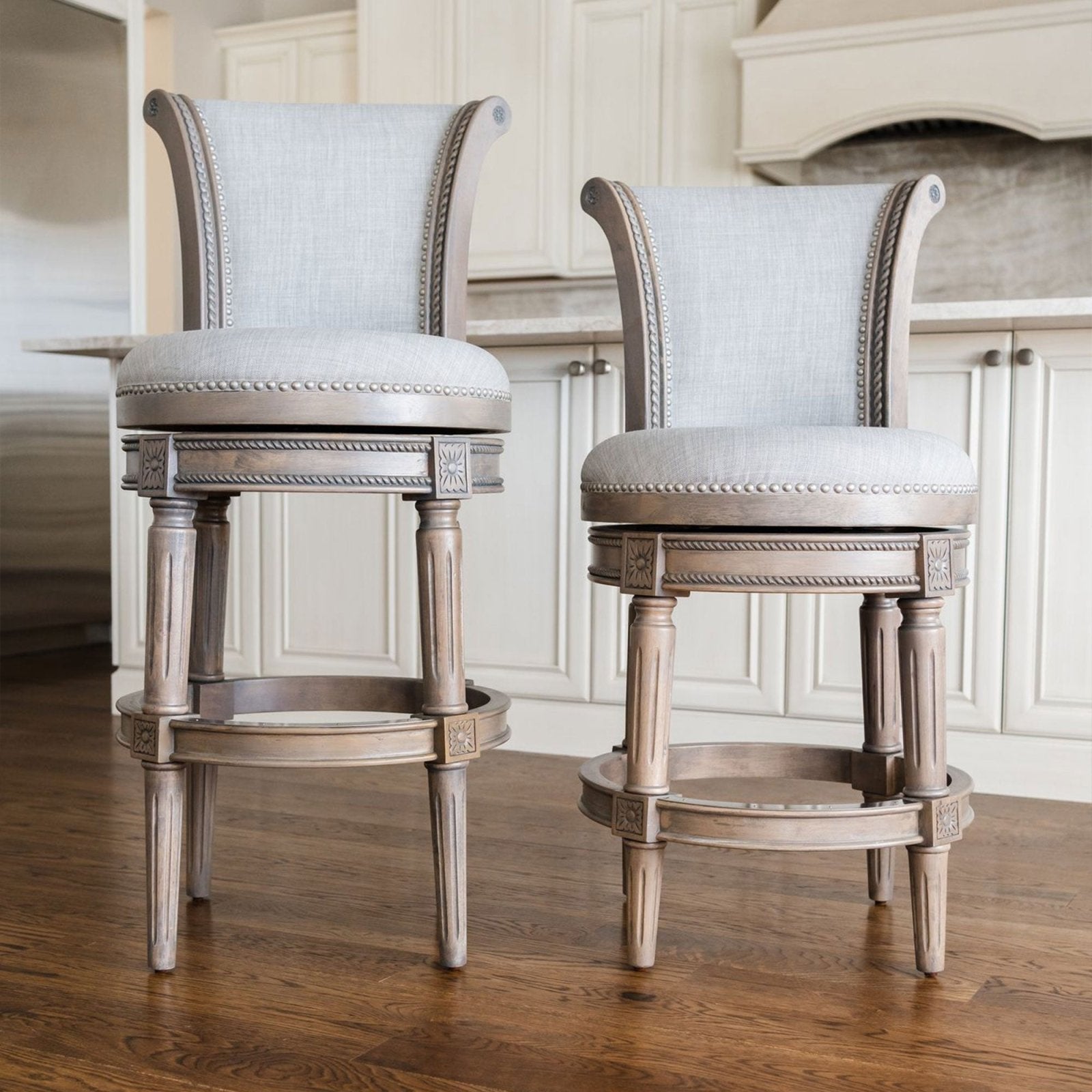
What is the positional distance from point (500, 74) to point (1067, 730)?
2.88m

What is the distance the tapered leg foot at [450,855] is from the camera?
141 centimetres

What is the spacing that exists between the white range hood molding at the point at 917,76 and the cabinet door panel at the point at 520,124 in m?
0.67

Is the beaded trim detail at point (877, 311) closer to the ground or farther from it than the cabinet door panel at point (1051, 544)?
farther from it

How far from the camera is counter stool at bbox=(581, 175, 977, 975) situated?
1.32m

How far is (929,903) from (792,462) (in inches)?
18.9

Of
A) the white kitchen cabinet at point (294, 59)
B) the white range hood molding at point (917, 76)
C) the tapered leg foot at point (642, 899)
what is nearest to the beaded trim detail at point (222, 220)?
the tapered leg foot at point (642, 899)

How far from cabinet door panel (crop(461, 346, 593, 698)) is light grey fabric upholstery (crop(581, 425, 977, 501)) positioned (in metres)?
1.25

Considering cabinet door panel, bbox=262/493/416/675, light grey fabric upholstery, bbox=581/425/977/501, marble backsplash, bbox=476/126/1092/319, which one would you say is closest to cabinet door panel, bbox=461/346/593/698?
cabinet door panel, bbox=262/493/416/675

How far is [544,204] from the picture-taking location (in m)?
4.30

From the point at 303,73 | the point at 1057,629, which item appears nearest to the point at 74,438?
the point at 303,73

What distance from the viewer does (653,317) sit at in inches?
60.6

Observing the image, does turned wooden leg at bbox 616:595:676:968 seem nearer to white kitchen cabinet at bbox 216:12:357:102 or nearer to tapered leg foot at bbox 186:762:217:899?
tapered leg foot at bbox 186:762:217:899

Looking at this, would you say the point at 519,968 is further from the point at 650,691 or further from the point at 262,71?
the point at 262,71

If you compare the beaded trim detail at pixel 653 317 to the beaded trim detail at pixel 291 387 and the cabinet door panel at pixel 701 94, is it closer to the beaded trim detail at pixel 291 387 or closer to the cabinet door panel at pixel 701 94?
the beaded trim detail at pixel 291 387
